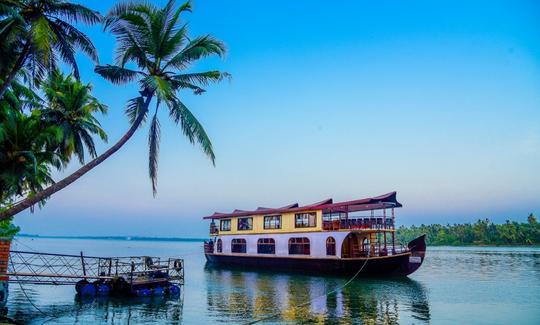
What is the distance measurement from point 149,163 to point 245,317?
6.33m

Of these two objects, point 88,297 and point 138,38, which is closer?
point 138,38

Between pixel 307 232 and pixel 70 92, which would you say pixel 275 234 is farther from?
pixel 70 92

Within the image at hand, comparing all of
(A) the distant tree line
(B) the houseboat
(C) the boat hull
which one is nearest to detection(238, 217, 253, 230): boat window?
(B) the houseboat

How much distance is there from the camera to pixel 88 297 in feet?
53.7

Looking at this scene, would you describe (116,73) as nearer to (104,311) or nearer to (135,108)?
(135,108)

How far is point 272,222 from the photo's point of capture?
28.5 meters

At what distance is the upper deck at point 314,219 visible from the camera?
23562 millimetres

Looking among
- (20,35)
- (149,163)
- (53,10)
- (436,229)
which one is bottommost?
(436,229)

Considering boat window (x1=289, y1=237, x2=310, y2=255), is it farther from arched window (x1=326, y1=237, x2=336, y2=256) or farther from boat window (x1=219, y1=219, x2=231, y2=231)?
boat window (x1=219, y1=219, x2=231, y2=231)

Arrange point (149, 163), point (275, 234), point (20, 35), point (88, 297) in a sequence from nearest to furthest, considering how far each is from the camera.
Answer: point (20, 35) → point (149, 163) → point (88, 297) → point (275, 234)

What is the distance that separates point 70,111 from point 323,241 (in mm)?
16220

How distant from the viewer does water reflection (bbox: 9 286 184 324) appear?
12.7 metres

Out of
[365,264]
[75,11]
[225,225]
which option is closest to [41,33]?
[75,11]

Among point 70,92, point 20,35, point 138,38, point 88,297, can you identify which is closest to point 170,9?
point 138,38
